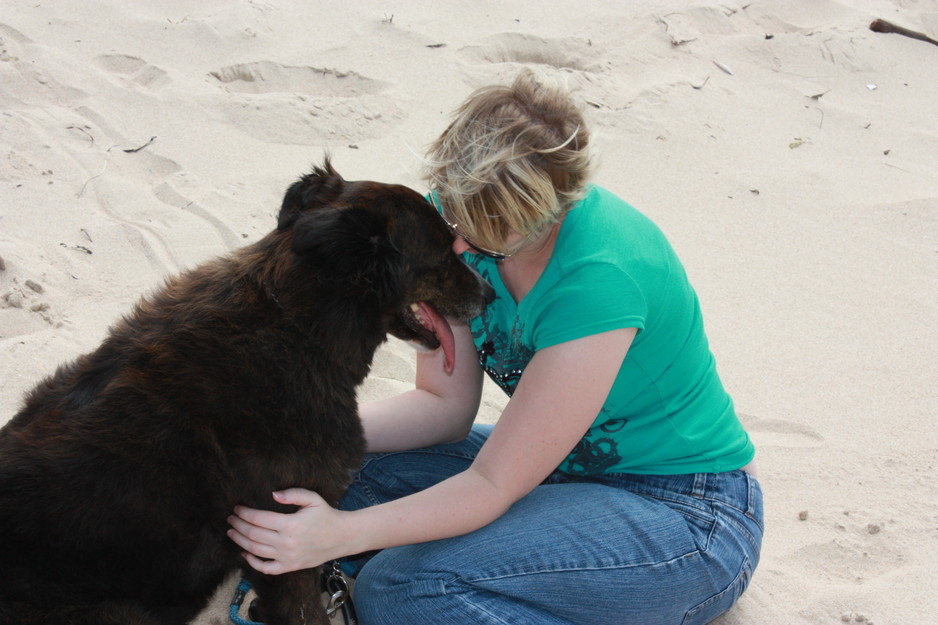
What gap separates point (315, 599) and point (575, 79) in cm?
546

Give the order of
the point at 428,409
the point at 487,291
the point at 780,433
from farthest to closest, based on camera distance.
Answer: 1. the point at 780,433
2. the point at 428,409
3. the point at 487,291

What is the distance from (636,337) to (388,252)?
86 centimetres

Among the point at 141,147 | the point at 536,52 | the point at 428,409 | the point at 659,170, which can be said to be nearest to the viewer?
the point at 428,409

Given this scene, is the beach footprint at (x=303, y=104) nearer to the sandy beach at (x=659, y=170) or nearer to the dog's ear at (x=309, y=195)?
the sandy beach at (x=659, y=170)

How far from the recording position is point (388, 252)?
2.37 meters

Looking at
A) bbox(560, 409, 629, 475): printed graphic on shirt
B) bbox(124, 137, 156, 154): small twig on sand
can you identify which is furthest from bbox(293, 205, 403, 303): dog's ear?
bbox(124, 137, 156, 154): small twig on sand

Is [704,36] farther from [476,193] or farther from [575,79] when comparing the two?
[476,193]

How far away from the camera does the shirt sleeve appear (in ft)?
7.79

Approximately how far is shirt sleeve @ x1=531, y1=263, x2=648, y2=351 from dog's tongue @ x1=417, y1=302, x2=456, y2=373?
541 millimetres

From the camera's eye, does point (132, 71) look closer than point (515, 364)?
No

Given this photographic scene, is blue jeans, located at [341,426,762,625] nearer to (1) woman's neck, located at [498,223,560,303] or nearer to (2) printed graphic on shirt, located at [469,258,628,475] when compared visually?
(2) printed graphic on shirt, located at [469,258,628,475]

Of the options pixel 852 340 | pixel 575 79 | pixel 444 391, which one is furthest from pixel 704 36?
pixel 444 391

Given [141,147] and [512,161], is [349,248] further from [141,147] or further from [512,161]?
[141,147]

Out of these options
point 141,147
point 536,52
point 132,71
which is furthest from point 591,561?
point 536,52
